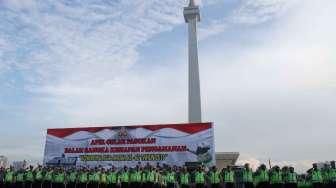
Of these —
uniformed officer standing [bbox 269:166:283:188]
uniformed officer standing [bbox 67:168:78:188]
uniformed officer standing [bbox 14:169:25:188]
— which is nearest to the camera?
uniformed officer standing [bbox 269:166:283:188]

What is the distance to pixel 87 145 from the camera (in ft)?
97.6

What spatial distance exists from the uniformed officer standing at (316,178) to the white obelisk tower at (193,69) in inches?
1041

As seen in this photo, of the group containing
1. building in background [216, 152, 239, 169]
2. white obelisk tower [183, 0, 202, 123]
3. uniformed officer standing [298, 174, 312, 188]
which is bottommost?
uniformed officer standing [298, 174, 312, 188]

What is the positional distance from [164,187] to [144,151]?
5.65 metres

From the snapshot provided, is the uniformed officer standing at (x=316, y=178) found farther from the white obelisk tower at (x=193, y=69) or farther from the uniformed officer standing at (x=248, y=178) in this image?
the white obelisk tower at (x=193, y=69)

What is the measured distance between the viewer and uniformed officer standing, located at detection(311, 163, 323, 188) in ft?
68.7

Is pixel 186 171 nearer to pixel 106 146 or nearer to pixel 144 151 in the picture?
pixel 144 151

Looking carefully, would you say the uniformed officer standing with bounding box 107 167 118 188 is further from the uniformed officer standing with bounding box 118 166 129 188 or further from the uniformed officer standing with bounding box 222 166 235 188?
the uniformed officer standing with bounding box 222 166 235 188

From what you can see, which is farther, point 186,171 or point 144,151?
point 144,151

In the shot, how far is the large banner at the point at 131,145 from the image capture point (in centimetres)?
2730

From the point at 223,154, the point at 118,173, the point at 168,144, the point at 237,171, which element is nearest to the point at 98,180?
the point at 118,173

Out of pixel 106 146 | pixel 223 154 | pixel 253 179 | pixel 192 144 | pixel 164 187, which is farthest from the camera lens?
pixel 223 154

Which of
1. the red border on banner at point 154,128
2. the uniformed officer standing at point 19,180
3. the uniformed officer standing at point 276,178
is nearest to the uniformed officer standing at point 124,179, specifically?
the red border on banner at point 154,128

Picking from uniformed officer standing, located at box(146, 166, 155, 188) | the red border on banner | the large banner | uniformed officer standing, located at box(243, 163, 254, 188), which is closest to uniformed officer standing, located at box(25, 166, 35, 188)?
the large banner
